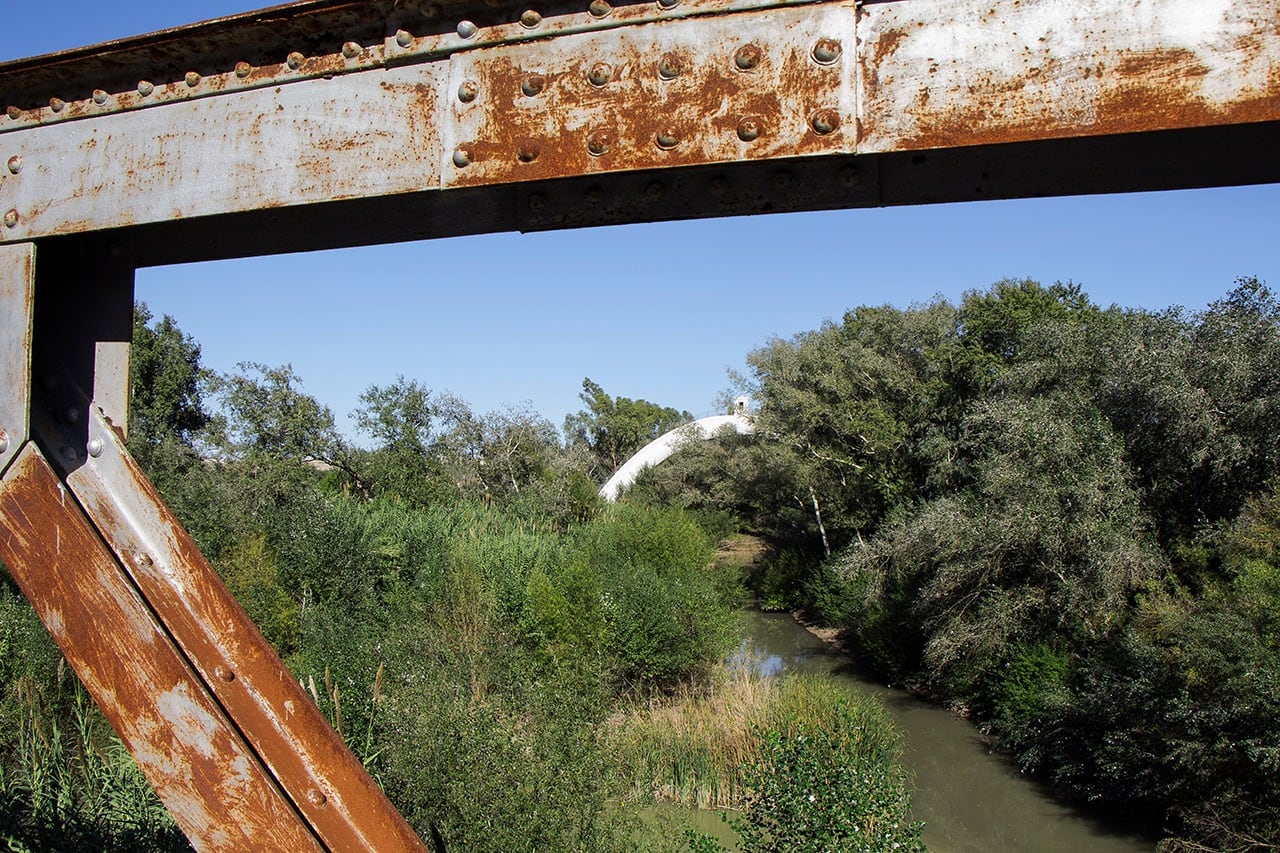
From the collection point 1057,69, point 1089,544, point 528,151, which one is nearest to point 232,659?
point 528,151

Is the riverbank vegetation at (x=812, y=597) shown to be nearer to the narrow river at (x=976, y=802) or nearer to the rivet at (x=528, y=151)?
the narrow river at (x=976, y=802)

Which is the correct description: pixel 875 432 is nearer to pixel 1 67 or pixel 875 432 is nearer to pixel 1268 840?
pixel 1268 840

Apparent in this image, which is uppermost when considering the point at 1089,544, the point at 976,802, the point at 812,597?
the point at 1089,544

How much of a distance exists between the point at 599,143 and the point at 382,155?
1.31ft

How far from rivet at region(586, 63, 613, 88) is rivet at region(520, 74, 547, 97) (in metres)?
0.09

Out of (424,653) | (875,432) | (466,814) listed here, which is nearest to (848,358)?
(875,432)

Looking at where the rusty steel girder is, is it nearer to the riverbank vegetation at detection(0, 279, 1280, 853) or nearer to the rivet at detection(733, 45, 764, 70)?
the rivet at detection(733, 45, 764, 70)

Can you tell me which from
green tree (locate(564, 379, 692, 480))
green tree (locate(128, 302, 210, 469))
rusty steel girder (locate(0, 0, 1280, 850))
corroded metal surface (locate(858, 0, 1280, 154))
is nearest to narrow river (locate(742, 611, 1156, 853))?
rusty steel girder (locate(0, 0, 1280, 850))

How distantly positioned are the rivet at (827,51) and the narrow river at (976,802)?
13.2 metres

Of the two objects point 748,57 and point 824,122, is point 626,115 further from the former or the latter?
point 824,122

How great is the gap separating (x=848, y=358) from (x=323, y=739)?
25267 mm

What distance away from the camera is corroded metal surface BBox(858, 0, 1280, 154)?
123cm

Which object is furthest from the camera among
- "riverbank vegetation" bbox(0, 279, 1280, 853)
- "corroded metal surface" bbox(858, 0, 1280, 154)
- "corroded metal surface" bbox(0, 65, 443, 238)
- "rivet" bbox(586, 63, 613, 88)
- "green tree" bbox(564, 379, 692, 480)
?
"green tree" bbox(564, 379, 692, 480)

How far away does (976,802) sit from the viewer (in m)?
13.8
